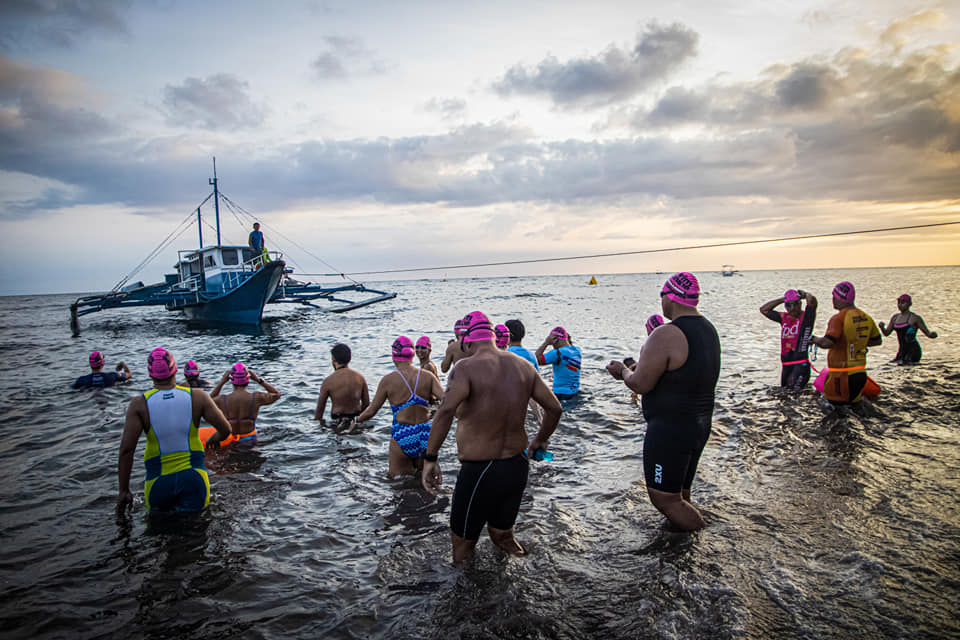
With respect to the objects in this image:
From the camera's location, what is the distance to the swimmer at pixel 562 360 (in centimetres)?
875

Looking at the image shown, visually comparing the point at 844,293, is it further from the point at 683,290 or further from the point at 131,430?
the point at 131,430

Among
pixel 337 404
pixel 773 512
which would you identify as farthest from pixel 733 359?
pixel 337 404

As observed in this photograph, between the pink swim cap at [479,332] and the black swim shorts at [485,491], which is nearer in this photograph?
the black swim shorts at [485,491]

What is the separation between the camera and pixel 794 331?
350 inches

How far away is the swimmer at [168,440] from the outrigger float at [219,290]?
79.1 ft

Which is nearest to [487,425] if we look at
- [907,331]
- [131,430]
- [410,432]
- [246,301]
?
[410,432]

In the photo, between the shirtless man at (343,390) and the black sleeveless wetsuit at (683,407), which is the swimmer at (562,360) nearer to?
the shirtless man at (343,390)

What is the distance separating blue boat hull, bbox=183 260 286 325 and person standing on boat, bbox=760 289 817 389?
25101mm

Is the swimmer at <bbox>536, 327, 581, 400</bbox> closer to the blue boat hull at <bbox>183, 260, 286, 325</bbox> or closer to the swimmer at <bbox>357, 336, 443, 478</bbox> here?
the swimmer at <bbox>357, 336, 443, 478</bbox>

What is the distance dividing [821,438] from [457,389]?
19.2ft

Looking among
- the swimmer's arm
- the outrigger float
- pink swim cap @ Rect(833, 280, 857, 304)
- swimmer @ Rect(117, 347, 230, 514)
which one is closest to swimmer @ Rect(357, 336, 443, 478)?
swimmer @ Rect(117, 347, 230, 514)

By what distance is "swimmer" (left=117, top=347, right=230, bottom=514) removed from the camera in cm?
438

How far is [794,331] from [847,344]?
6.60 ft

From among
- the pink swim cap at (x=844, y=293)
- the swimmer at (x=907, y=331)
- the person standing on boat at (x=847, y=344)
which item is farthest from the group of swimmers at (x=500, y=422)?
the swimmer at (x=907, y=331)
